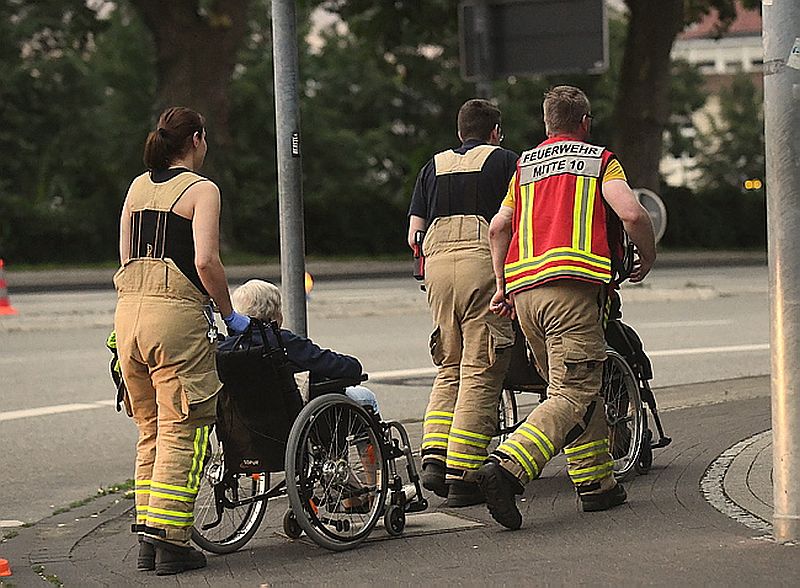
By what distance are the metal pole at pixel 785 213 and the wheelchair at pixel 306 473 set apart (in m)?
1.66

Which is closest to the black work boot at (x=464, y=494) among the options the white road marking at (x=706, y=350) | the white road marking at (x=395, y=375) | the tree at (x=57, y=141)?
the white road marking at (x=395, y=375)

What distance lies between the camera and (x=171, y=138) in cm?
657

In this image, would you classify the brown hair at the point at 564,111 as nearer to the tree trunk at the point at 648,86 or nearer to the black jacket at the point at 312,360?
the black jacket at the point at 312,360

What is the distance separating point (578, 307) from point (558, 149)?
701 mm

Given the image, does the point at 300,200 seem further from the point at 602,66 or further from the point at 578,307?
the point at 602,66

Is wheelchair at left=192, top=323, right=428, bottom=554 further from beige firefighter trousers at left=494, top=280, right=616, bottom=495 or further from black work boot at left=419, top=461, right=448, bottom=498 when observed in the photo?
black work boot at left=419, top=461, right=448, bottom=498

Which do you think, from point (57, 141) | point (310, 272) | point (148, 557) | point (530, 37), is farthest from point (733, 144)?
point (148, 557)

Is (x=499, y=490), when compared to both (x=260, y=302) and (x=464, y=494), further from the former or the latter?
(x=260, y=302)

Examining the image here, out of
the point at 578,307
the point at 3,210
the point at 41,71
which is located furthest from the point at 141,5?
the point at 578,307

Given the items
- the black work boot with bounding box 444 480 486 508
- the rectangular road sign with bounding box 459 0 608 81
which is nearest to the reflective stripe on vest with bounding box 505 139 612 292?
the black work boot with bounding box 444 480 486 508

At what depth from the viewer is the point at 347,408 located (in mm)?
6922

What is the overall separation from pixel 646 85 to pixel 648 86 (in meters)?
0.05

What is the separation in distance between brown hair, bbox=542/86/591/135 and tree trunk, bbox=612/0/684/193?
29.1 meters

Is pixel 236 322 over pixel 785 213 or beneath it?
beneath
